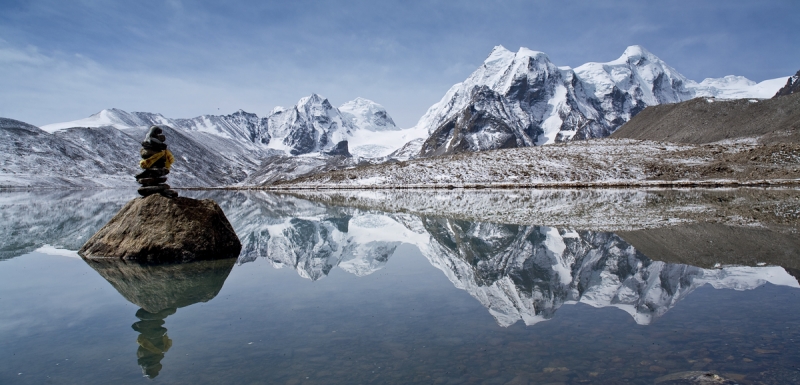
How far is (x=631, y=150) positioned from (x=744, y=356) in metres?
94.4

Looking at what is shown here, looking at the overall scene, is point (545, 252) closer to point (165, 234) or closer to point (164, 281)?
point (164, 281)

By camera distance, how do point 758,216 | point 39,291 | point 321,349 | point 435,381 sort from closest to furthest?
point 435,381 → point 321,349 → point 39,291 → point 758,216

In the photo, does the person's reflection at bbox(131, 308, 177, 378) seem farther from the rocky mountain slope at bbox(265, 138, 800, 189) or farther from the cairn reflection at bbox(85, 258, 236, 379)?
the rocky mountain slope at bbox(265, 138, 800, 189)

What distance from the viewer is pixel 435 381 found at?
7.43 metres

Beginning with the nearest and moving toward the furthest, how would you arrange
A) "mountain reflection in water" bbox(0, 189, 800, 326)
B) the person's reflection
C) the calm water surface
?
the calm water surface
the person's reflection
"mountain reflection in water" bbox(0, 189, 800, 326)

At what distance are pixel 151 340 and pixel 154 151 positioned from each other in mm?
14149

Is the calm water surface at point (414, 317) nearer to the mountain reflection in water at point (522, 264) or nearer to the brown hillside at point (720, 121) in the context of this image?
the mountain reflection in water at point (522, 264)

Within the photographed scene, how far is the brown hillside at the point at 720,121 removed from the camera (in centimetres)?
11612

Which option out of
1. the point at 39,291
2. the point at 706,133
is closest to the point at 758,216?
the point at 39,291

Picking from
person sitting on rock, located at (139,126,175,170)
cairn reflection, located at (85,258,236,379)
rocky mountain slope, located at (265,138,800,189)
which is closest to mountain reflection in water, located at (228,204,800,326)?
cairn reflection, located at (85,258,236,379)

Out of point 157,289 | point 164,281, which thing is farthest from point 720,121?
point 157,289

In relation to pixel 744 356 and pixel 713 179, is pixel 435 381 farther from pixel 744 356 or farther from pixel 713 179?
pixel 713 179

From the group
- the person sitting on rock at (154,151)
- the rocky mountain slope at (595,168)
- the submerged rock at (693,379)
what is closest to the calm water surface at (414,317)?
the submerged rock at (693,379)

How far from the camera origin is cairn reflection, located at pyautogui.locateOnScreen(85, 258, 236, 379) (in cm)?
928
